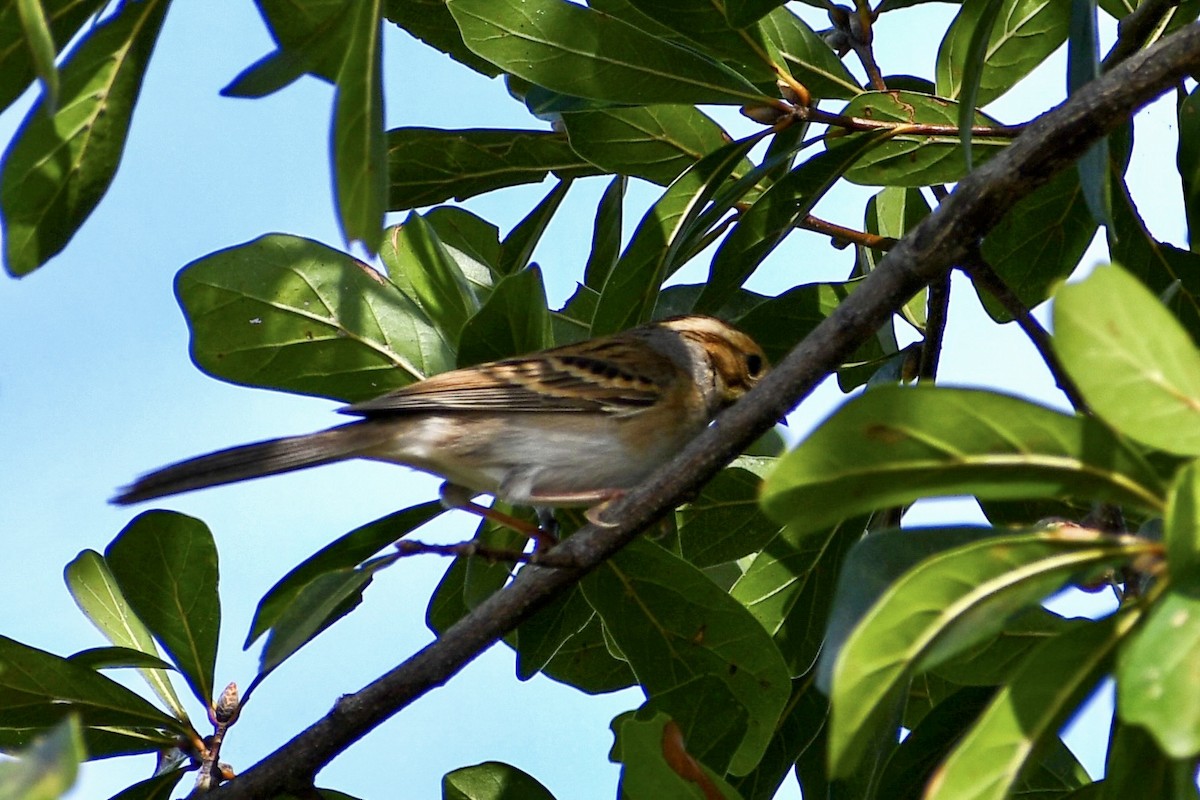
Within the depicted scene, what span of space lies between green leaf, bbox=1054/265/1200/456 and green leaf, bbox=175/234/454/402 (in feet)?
6.81

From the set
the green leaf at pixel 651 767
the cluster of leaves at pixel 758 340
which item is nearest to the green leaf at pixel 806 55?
the cluster of leaves at pixel 758 340

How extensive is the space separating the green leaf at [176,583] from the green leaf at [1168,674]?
7.49 feet

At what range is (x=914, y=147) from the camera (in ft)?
10.7

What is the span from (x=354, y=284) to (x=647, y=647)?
1.12 m

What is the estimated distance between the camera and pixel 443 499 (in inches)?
129

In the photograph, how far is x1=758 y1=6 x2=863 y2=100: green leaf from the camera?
10.6 ft

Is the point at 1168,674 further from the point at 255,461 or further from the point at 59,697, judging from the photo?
the point at 255,461

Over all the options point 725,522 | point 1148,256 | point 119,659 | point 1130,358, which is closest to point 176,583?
point 119,659

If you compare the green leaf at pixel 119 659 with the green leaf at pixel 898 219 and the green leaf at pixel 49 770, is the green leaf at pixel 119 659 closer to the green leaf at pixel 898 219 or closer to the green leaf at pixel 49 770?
the green leaf at pixel 49 770

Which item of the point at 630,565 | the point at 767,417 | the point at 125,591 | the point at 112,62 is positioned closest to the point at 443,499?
the point at 630,565

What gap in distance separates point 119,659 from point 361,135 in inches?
65.9

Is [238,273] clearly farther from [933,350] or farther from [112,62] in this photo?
[933,350]

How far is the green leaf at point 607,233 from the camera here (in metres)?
3.69

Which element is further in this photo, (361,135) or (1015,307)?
(1015,307)
